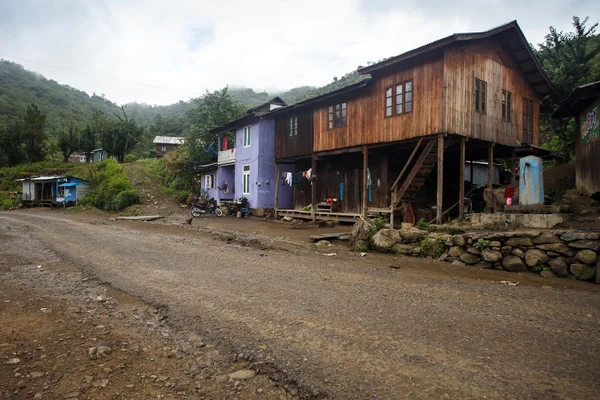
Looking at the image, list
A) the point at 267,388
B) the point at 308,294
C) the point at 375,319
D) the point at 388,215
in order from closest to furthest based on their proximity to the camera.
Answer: the point at 267,388, the point at 375,319, the point at 308,294, the point at 388,215

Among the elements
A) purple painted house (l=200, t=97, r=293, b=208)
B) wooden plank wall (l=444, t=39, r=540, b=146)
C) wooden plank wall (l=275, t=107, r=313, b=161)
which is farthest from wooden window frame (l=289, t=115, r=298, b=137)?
wooden plank wall (l=444, t=39, r=540, b=146)

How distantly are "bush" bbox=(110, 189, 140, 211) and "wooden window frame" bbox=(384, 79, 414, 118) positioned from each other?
22.0 m

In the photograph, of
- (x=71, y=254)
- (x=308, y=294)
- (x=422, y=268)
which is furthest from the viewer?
(x=71, y=254)

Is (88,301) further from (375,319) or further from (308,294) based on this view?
(375,319)

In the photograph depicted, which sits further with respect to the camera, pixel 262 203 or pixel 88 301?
pixel 262 203

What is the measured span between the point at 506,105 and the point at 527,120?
2.40m

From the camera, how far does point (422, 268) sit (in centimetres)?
828

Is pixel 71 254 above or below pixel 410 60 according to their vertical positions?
below

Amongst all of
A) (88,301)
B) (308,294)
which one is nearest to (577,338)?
(308,294)

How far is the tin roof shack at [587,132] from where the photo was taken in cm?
1125

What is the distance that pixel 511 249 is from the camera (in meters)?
8.23

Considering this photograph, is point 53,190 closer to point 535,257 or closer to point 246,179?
point 246,179

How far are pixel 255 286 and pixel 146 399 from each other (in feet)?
11.0

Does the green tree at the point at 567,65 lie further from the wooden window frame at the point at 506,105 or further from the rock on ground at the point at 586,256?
the rock on ground at the point at 586,256
